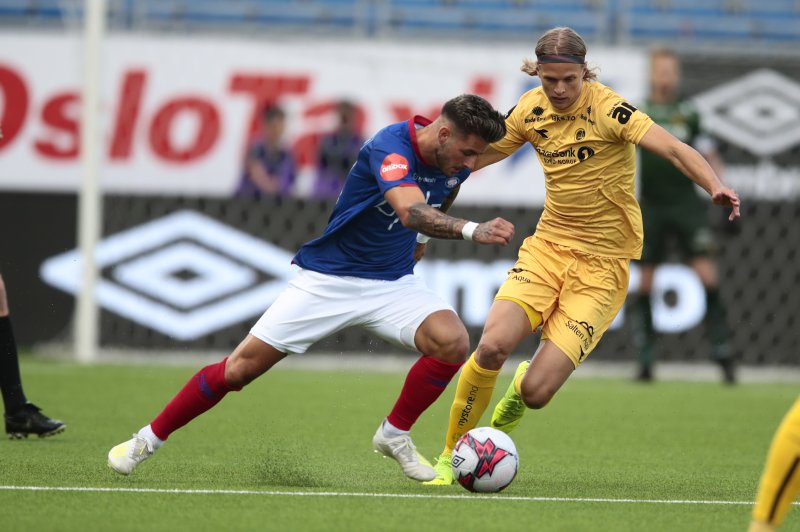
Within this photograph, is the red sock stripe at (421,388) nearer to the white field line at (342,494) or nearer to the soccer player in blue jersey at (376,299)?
the soccer player in blue jersey at (376,299)

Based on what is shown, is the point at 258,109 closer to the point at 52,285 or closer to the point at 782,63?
the point at 52,285

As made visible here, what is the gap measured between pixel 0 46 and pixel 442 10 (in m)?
4.77

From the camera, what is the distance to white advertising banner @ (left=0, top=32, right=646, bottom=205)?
481 inches

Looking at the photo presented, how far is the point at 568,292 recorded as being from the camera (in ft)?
21.7

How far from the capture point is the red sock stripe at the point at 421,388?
20.4 feet

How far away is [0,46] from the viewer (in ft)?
40.1

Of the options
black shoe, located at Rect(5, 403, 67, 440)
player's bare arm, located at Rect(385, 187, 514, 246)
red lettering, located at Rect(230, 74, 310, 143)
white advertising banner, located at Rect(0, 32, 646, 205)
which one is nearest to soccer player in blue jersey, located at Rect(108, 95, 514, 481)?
player's bare arm, located at Rect(385, 187, 514, 246)

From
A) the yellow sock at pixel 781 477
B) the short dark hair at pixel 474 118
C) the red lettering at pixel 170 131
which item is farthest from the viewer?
the red lettering at pixel 170 131

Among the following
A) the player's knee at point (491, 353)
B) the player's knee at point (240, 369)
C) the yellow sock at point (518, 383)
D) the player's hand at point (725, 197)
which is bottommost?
the yellow sock at point (518, 383)

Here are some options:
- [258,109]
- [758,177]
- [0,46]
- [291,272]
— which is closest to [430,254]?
[291,272]

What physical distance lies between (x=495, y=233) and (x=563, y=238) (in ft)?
5.33

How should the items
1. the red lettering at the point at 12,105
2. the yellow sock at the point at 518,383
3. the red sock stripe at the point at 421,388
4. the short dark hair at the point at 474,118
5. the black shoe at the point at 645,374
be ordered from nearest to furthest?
1. the short dark hair at the point at 474,118
2. the red sock stripe at the point at 421,388
3. the yellow sock at the point at 518,383
4. the black shoe at the point at 645,374
5. the red lettering at the point at 12,105

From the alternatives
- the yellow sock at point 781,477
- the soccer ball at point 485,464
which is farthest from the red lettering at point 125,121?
the yellow sock at point 781,477

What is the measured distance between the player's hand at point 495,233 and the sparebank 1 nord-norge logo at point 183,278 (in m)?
7.04
